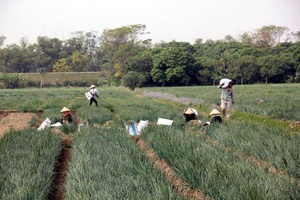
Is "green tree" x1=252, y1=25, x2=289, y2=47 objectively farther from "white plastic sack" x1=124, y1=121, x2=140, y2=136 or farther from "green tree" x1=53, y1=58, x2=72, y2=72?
"white plastic sack" x1=124, y1=121, x2=140, y2=136

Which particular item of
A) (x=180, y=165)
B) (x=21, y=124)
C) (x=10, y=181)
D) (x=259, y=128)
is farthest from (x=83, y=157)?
(x=21, y=124)

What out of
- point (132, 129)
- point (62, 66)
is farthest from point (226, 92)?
point (62, 66)

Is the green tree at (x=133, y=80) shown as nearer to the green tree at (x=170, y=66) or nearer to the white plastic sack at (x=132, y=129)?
the green tree at (x=170, y=66)

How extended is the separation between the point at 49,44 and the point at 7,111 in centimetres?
5835

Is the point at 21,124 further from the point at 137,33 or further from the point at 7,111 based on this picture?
the point at 137,33

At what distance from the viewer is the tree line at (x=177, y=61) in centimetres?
4319

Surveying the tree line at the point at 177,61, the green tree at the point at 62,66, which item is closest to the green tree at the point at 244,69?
the tree line at the point at 177,61

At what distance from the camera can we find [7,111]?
1439 cm

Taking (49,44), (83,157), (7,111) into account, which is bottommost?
(7,111)

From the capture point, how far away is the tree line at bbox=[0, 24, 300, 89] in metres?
43.2

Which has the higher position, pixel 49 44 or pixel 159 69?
pixel 49 44

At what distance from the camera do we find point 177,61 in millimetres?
43281

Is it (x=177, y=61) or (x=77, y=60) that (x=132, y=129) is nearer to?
(x=177, y=61)

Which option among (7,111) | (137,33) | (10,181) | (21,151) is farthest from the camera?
(137,33)
